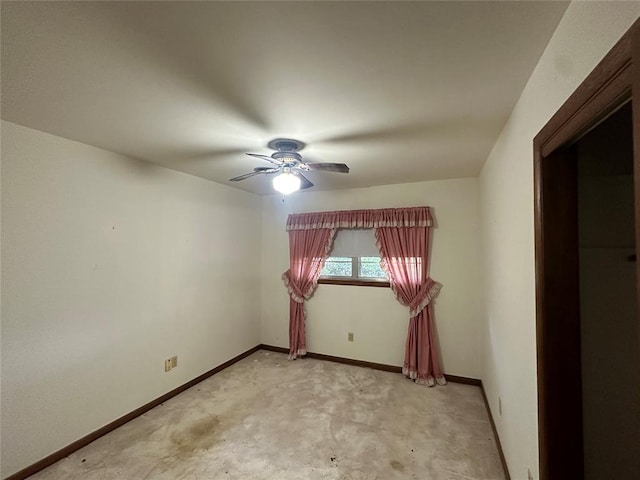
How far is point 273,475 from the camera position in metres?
1.80

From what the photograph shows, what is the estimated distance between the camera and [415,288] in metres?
3.27

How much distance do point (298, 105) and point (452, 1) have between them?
0.84 meters

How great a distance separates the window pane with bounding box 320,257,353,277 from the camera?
12.3 feet

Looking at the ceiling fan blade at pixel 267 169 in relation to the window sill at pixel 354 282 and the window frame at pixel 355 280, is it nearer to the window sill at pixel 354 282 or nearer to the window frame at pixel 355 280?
the window frame at pixel 355 280

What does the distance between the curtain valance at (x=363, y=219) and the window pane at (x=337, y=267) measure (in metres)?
0.49

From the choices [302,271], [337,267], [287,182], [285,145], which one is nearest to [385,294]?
[337,267]

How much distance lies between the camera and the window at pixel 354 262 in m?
3.58

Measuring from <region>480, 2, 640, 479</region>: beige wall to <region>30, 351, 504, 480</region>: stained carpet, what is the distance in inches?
16.5

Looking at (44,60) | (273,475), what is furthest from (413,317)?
(44,60)

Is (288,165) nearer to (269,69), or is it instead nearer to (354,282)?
(269,69)

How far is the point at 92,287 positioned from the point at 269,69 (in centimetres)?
220

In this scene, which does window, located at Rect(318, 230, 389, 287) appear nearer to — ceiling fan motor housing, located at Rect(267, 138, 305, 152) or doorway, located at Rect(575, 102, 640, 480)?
ceiling fan motor housing, located at Rect(267, 138, 305, 152)

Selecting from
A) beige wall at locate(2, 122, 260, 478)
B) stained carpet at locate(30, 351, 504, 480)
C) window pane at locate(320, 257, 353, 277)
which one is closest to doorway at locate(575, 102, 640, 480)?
stained carpet at locate(30, 351, 504, 480)

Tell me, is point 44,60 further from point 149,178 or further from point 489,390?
point 489,390
